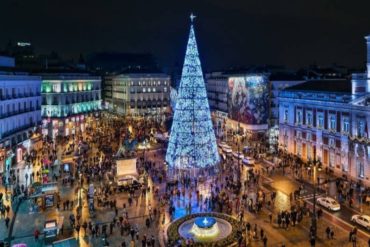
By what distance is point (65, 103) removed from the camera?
241ft

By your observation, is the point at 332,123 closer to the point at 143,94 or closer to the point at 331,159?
the point at 331,159

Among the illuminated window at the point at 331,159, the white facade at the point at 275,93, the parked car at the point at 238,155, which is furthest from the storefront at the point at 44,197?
the white facade at the point at 275,93

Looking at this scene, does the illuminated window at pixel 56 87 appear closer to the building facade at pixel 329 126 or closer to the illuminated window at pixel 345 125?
the building facade at pixel 329 126

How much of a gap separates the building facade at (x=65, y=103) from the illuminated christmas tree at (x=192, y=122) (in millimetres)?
37733

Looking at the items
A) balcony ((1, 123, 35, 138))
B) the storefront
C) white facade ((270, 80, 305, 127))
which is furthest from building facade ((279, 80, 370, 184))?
balcony ((1, 123, 35, 138))

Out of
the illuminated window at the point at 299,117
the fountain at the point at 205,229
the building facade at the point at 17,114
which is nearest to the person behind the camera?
the fountain at the point at 205,229

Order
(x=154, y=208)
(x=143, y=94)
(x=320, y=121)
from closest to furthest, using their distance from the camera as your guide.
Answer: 1. (x=154, y=208)
2. (x=320, y=121)
3. (x=143, y=94)

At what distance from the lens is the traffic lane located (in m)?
27.1

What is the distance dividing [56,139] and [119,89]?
39273 mm

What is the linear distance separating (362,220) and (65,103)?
58.8 metres

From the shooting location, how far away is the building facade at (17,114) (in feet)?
155

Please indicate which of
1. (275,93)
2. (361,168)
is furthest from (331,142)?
(275,93)

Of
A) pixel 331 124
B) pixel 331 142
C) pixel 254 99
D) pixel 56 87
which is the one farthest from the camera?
pixel 56 87

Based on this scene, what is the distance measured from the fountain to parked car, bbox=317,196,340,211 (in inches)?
426
